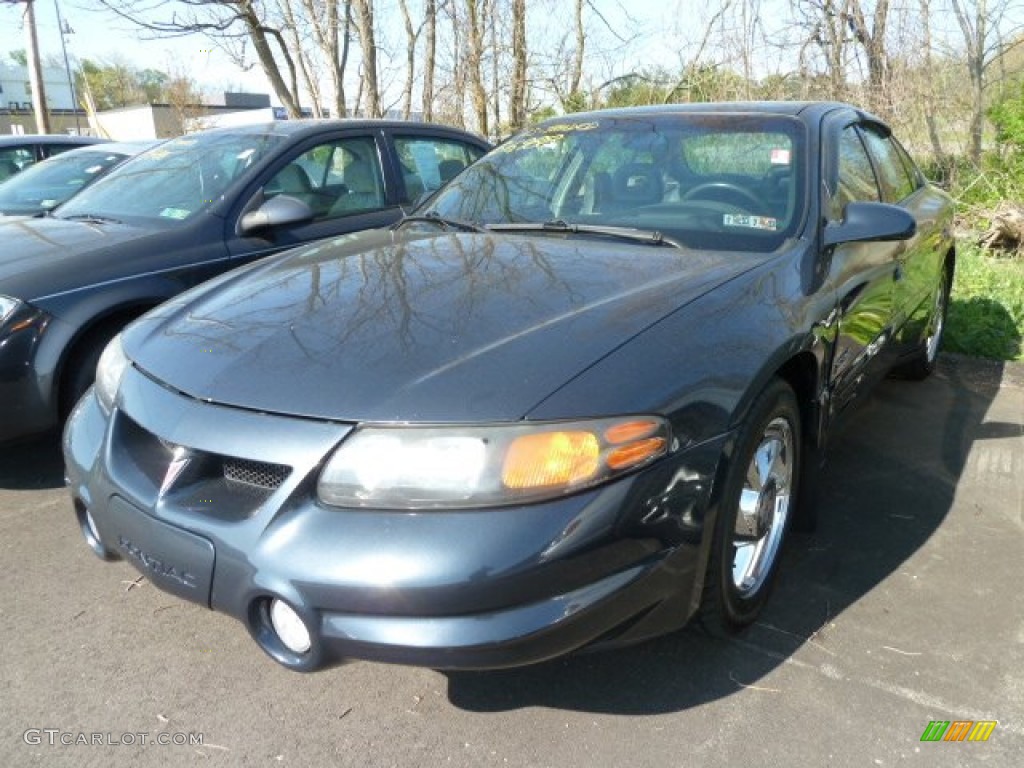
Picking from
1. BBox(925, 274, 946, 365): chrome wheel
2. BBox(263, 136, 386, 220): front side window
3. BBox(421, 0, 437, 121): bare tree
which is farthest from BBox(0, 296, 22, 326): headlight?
BBox(421, 0, 437, 121): bare tree

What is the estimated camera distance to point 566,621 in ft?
5.82

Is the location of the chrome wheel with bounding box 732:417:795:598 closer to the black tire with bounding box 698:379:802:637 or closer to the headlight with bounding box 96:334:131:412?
the black tire with bounding box 698:379:802:637

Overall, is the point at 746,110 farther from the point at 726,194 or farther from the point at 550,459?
the point at 550,459

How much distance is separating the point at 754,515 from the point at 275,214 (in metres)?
2.70

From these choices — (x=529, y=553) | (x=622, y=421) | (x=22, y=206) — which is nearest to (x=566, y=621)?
(x=529, y=553)

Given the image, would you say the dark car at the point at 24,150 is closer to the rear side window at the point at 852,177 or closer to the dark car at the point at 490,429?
the dark car at the point at 490,429

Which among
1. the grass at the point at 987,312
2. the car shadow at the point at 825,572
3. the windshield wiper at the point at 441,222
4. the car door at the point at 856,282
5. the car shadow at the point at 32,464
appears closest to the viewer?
the car shadow at the point at 825,572

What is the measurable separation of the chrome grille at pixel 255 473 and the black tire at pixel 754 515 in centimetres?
102

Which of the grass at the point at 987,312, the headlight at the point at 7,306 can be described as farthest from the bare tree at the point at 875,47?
the headlight at the point at 7,306

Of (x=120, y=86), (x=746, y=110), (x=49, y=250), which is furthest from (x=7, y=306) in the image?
(x=120, y=86)

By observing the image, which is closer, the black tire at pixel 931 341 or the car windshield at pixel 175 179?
the car windshield at pixel 175 179

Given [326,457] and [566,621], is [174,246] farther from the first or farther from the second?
[566,621]

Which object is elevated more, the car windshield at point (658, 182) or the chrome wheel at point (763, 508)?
the car windshield at point (658, 182)

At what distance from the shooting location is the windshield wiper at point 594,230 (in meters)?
2.80
